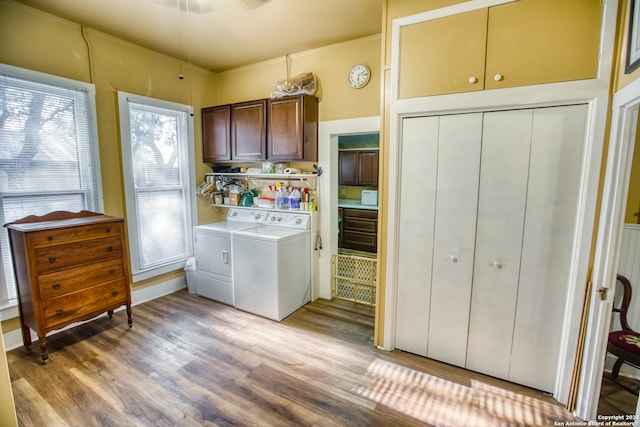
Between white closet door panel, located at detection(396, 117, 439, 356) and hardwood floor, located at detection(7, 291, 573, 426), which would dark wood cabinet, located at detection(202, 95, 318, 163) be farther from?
hardwood floor, located at detection(7, 291, 573, 426)

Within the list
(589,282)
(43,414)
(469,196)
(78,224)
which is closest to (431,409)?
(589,282)

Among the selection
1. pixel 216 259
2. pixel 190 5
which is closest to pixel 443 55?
pixel 190 5

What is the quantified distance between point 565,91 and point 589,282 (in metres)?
1.15

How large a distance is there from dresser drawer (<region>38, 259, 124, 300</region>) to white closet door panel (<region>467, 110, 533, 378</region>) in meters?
3.06

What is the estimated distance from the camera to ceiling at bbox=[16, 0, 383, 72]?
2.37 meters

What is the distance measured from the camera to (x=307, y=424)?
1.74 m

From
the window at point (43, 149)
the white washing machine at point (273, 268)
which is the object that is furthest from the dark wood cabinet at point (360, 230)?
the window at point (43, 149)

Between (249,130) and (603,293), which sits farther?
(249,130)

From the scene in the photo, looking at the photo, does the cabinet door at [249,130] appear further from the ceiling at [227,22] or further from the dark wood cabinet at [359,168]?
the dark wood cabinet at [359,168]

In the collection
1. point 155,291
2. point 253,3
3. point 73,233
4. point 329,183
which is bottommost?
point 155,291

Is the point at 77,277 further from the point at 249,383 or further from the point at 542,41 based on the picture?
the point at 542,41

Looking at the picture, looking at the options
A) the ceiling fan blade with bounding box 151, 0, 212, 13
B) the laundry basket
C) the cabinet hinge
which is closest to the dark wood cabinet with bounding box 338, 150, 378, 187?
the laundry basket

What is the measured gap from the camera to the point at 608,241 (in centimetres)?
168

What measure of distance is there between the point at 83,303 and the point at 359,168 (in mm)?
4604
